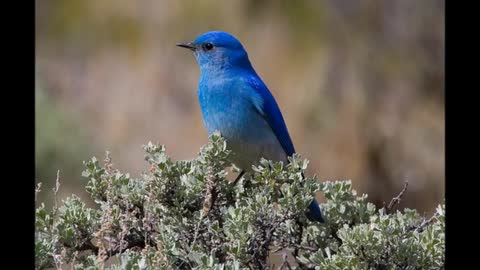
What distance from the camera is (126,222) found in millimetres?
2887

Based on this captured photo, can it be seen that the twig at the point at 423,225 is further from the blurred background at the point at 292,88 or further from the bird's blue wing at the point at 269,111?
the blurred background at the point at 292,88

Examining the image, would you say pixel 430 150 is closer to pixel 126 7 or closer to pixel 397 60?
pixel 397 60

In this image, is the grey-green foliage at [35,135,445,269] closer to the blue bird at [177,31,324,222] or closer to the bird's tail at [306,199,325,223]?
the bird's tail at [306,199,325,223]

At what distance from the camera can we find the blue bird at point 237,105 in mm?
3885

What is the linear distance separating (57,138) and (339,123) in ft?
8.01

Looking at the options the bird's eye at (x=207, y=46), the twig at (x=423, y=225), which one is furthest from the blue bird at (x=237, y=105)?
the twig at (x=423, y=225)

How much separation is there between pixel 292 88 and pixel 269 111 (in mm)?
3394

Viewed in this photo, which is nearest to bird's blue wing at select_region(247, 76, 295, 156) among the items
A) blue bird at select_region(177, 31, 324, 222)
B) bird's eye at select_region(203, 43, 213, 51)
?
blue bird at select_region(177, 31, 324, 222)

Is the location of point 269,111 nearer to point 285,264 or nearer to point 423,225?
point 285,264

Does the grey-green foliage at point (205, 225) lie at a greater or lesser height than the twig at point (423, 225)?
lesser

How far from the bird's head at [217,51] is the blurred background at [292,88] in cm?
304

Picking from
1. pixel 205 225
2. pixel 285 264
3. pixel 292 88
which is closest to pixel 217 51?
pixel 285 264

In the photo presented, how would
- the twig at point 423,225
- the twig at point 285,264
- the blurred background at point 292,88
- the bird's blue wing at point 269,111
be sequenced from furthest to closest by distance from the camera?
1. the blurred background at point 292,88
2. the bird's blue wing at point 269,111
3. the twig at point 285,264
4. the twig at point 423,225
